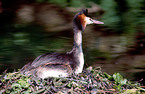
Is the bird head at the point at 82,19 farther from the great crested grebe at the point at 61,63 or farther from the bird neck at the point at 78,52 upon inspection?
the bird neck at the point at 78,52

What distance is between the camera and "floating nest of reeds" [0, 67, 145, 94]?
8.25ft

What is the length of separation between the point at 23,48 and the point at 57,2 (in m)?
0.97

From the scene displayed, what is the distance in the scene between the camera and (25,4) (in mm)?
4090

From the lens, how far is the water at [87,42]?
3.97 meters

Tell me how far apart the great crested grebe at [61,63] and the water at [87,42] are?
79 cm

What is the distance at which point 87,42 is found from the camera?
420 cm

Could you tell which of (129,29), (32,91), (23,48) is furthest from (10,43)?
(129,29)

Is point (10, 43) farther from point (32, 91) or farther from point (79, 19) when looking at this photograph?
point (32, 91)

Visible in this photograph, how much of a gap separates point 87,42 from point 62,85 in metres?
1.74

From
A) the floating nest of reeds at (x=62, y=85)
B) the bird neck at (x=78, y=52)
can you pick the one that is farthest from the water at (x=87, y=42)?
the floating nest of reeds at (x=62, y=85)

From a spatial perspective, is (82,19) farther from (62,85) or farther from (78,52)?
(62,85)

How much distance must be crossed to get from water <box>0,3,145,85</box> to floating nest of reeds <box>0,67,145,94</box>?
1.17 m

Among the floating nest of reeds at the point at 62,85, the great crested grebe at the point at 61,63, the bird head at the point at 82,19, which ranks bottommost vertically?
the floating nest of reeds at the point at 62,85

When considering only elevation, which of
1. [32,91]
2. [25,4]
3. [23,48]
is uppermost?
[25,4]
